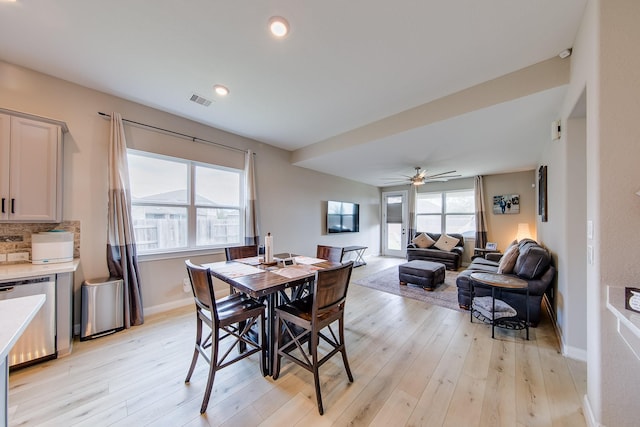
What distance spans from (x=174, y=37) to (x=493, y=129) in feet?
12.1

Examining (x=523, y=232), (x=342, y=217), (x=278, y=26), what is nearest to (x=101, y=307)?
(x=278, y=26)

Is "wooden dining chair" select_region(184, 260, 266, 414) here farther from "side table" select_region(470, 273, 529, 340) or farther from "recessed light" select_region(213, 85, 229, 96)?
"side table" select_region(470, 273, 529, 340)

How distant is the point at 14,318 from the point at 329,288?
5.09 feet

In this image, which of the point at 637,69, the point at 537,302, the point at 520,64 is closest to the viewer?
the point at 637,69

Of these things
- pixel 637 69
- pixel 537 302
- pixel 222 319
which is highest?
pixel 637 69

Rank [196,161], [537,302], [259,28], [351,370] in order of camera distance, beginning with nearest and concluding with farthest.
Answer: [259,28]
[351,370]
[537,302]
[196,161]

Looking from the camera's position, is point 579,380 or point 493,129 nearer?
point 579,380

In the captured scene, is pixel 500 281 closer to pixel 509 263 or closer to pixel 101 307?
pixel 509 263

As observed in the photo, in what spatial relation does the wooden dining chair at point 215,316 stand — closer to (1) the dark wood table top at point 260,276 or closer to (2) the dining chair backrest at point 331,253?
(1) the dark wood table top at point 260,276

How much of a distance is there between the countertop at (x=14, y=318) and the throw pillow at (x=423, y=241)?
6717 millimetres

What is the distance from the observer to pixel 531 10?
1.57 metres

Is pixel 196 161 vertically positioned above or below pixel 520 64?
below

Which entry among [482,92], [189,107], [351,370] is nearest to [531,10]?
[482,92]

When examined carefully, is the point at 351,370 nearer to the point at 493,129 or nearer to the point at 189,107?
the point at 493,129
